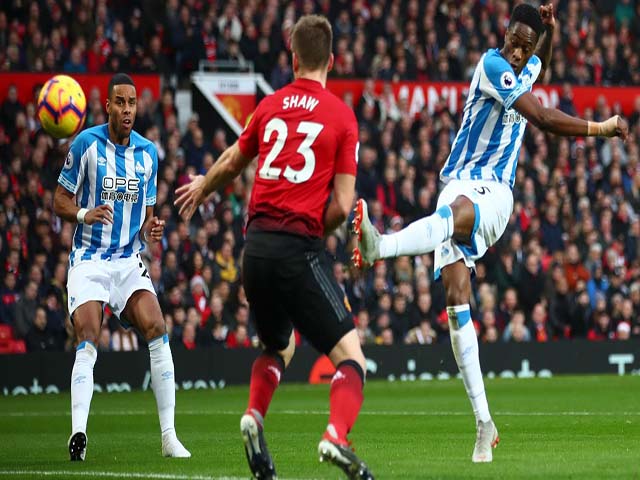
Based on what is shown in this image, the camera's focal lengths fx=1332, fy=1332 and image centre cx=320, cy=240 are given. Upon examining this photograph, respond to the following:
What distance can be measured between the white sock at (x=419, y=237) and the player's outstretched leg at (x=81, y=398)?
2810mm

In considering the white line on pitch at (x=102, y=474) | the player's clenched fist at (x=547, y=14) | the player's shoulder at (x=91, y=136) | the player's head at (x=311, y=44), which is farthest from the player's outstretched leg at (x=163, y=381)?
the player's clenched fist at (x=547, y=14)

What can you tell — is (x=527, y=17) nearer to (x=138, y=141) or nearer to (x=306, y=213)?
(x=306, y=213)

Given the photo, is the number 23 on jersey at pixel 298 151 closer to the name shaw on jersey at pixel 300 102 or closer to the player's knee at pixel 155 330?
the name shaw on jersey at pixel 300 102

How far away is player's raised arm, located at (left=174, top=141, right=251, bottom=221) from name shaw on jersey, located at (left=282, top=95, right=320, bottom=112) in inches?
15.3

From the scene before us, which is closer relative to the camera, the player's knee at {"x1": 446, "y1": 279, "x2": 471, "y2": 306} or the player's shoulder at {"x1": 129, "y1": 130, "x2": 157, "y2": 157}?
the player's knee at {"x1": 446, "y1": 279, "x2": 471, "y2": 306}

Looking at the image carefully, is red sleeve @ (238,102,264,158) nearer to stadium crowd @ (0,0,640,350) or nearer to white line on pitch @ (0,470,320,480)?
white line on pitch @ (0,470,320,480)

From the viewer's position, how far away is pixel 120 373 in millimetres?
20078

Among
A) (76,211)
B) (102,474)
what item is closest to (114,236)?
(76,211)

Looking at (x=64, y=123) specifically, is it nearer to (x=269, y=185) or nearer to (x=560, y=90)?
(x=269, y=185)

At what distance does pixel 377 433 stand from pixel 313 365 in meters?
9.86

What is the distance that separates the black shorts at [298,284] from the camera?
7.24m

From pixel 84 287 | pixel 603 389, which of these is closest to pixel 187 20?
pixel 603 389

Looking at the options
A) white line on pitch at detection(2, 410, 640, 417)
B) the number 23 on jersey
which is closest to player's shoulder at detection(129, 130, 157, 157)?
the number 23 on jersey

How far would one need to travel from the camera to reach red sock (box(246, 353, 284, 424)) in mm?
7516
